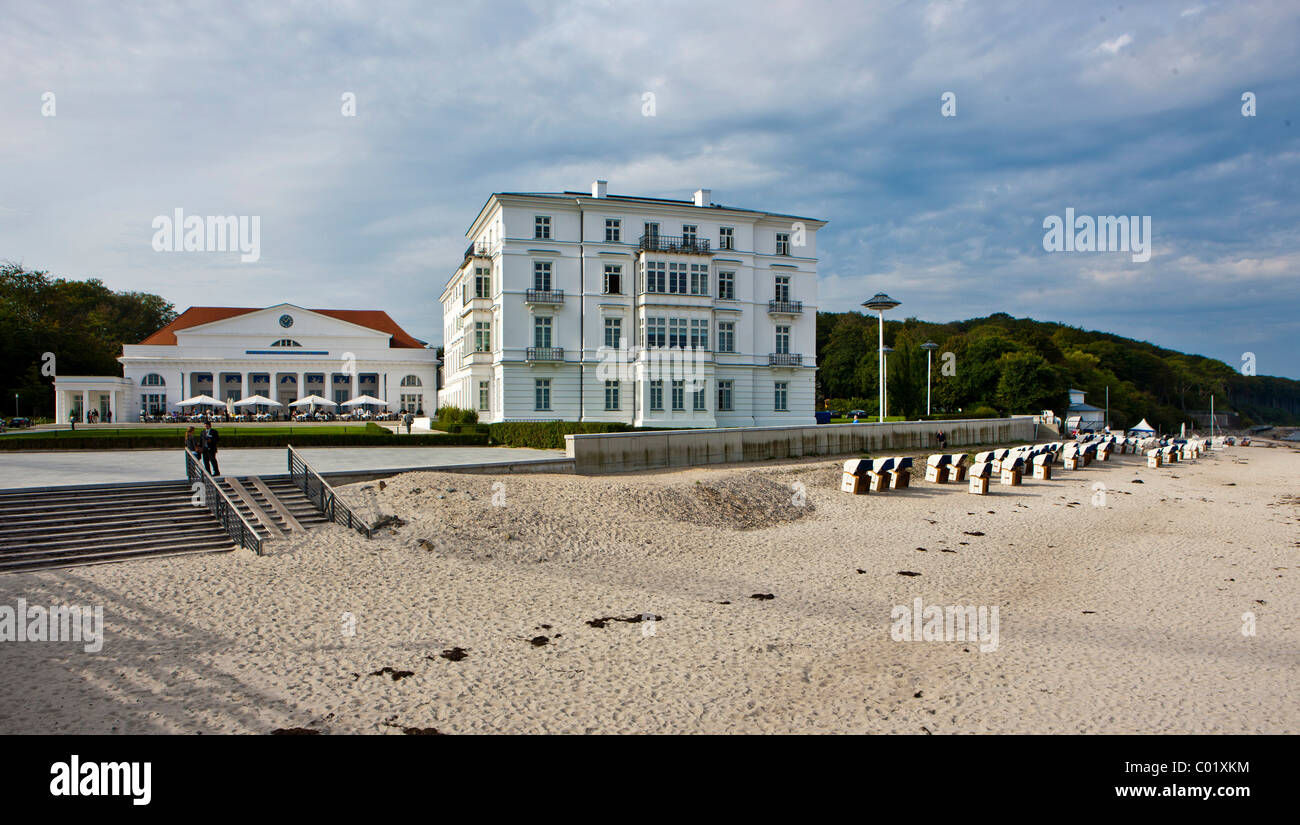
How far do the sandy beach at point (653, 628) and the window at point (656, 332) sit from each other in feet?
74.1

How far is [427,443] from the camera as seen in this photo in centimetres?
2784

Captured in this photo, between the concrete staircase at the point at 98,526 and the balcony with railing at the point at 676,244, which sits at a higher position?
the balcony with railing at the point at 676,244

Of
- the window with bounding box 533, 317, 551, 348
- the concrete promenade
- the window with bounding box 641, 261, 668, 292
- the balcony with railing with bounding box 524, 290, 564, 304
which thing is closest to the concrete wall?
the concrete promenade

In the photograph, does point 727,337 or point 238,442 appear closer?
point 238,442

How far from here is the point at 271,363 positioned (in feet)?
197

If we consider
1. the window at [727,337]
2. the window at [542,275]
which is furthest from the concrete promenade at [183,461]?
the window at [727,337]

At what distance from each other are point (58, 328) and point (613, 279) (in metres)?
52.5

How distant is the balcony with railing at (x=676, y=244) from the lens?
40.4 metres

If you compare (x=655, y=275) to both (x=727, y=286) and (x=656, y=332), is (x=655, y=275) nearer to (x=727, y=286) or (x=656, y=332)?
(x=656, y=332)

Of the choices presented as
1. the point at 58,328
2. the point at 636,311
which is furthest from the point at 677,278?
the point at 58,328

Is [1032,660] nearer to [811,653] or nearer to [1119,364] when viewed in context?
[811,653]

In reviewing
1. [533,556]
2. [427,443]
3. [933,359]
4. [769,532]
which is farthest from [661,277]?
[933,359]

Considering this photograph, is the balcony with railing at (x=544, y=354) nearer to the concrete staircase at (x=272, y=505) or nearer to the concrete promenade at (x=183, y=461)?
the concrete promenade at (x=183, y=461)
